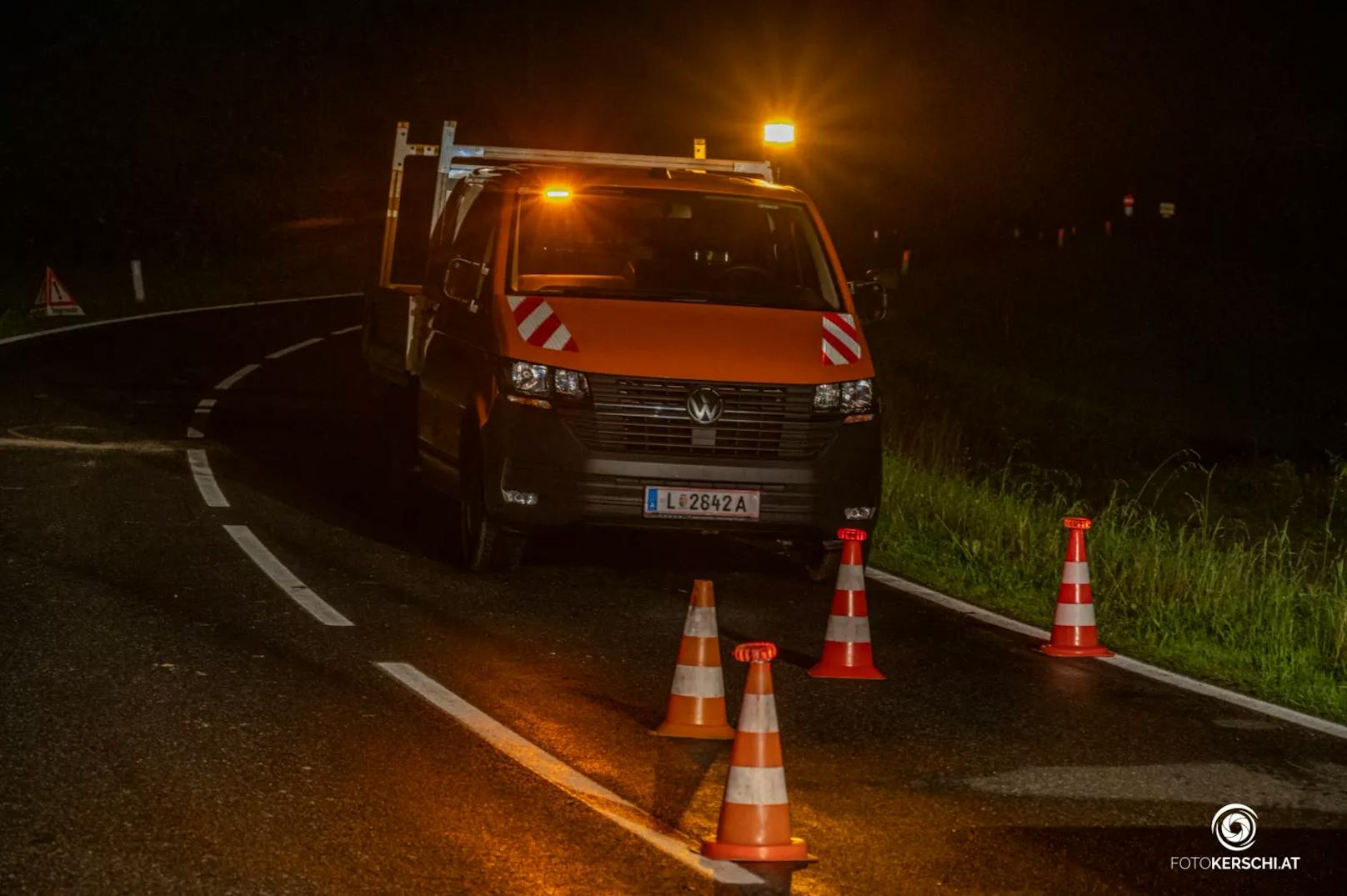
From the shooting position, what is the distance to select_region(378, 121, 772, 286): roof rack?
14.5m

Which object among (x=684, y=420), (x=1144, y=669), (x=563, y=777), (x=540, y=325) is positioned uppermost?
(x=540, y=325)

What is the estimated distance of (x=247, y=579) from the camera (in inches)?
399

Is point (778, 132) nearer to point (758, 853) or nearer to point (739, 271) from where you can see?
point (739, 271)

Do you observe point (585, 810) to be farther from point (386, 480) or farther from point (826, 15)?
point (826, 15)

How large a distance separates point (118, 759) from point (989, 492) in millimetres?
8685

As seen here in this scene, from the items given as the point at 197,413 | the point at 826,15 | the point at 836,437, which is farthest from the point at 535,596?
the point at 826,15

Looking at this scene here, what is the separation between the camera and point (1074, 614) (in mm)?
9211

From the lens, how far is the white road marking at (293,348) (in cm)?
2434

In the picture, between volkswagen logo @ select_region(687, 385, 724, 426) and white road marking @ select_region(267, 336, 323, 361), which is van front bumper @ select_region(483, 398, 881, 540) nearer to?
volkswagen logo @ select_region(687, 385, 724, 426)

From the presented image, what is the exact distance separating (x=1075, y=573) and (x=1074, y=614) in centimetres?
18

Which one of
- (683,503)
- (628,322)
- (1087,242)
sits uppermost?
(1087,242)

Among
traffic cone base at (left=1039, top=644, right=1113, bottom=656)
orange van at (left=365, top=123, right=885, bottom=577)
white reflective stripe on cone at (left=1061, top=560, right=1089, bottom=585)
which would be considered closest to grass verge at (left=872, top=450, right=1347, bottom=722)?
traffic cone base at (left=1039, top=644, right=1113, bottom=656)

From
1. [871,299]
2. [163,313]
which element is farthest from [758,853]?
[163,313]

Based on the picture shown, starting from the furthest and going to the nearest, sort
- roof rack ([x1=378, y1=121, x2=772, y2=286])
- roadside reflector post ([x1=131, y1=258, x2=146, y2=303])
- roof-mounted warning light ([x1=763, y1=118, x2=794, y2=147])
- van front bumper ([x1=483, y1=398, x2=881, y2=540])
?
roadside reflector post ([x1=131, y1=258, x2=146, y2=303]) → roof-mounted warning light ([x1=763, y1=118, x2=794, y2=147]) → roof rack ([x1=378, y1=121, x2=772, y2=286]) → van front bumper ([x1=483, y1=398, x2=881, y2=540])
